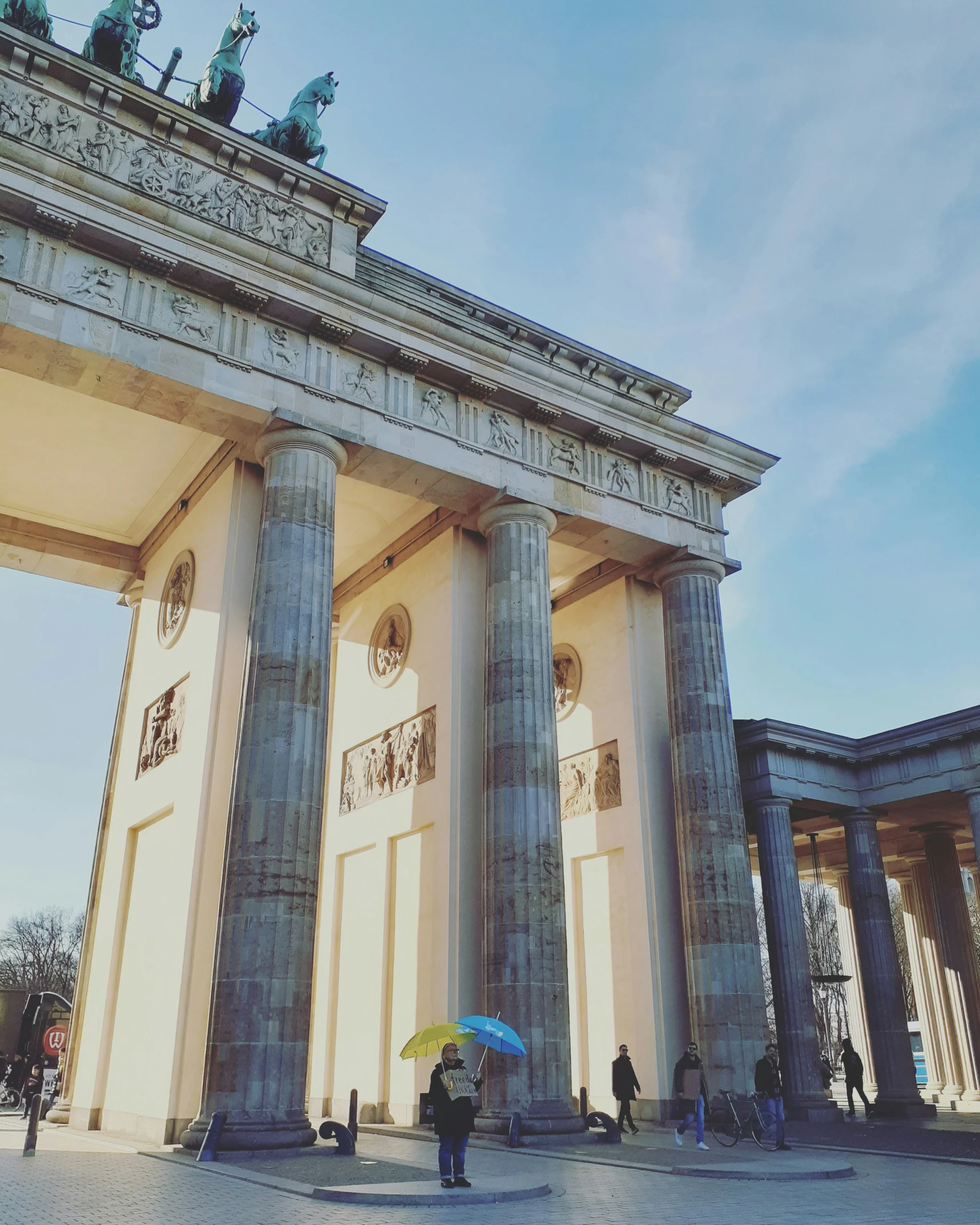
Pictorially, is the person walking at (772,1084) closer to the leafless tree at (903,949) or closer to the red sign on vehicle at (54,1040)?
the red sign on vehicle at (54,1040)

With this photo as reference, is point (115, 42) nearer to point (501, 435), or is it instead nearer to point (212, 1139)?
point (501, 435)

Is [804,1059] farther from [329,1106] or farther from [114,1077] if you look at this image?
[114,1077]

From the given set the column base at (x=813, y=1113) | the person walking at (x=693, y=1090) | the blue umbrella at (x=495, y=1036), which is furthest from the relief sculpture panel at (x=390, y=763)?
the column base at (x=813, y=1113)

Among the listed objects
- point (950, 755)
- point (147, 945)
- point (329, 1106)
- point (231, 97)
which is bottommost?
point (329, 1106)

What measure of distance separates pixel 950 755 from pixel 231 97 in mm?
21224

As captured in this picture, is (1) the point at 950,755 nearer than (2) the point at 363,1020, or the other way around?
(2) the point at 363,1020

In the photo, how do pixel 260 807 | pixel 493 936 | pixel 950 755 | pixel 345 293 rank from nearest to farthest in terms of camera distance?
1. pixel 260 807
2. pixel 493 936
3. pixel 345 293
4. pixel 950 755

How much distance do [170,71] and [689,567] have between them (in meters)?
14.3

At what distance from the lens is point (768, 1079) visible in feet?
46.7

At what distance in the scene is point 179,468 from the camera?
20.5m

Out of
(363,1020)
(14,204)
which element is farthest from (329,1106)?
(14,204)

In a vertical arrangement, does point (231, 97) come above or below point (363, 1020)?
above

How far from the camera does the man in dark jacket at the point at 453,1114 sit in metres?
9.89

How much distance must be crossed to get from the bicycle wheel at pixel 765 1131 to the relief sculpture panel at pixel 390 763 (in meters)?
8.10
